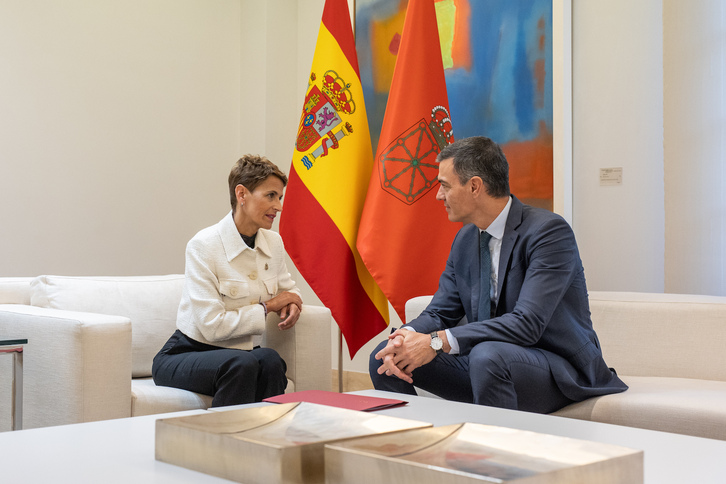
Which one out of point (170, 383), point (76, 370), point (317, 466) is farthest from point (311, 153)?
point (317, 466)

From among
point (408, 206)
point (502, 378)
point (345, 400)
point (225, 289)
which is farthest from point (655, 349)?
point (225, 289)

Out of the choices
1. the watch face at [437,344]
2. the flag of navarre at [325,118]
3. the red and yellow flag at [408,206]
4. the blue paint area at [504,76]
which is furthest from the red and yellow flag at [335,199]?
the watch face at [437,344]

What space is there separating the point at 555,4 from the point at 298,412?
2.77m

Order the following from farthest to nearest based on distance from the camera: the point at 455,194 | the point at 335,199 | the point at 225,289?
the point at 335,199 → the point at 225,289 → the point at 455,194

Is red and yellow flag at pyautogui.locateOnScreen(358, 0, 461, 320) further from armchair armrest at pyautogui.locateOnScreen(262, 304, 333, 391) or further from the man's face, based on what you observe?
the man's face

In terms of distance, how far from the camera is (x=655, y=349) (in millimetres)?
2488

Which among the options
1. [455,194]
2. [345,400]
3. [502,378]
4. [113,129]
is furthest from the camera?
[113,129]

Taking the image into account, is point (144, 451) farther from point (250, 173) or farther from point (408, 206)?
point (408, 206)

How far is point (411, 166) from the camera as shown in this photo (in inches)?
118

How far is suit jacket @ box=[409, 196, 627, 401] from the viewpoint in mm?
2074

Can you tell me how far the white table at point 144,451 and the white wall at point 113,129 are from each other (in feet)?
8.63

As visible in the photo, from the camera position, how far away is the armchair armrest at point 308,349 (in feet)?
8.51

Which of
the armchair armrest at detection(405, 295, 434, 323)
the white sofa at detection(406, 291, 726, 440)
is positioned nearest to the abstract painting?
the white sofa at detection(406, 291, 726, 440)

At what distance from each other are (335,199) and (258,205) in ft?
1.92
